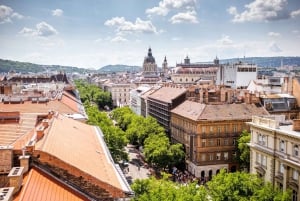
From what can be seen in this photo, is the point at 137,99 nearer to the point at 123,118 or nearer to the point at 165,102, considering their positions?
the point at 123,118

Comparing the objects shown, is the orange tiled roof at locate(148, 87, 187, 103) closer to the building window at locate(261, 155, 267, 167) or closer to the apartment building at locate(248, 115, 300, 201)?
the apartment building at locate(248, 115, 300, 201)

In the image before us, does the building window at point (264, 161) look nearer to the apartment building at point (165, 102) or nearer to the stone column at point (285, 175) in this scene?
the stone column at point (285, 175)

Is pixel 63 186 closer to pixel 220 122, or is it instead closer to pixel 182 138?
pixel 220 122

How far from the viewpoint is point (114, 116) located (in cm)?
12712

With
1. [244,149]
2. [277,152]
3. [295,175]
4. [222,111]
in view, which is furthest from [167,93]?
[295,175]

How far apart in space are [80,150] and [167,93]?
7463 centimetres

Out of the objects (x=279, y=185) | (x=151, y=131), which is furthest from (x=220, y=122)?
(x=279, y=185)

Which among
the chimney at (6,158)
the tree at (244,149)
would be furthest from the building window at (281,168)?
the chimney at (6,158)

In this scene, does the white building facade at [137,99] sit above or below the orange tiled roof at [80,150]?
below

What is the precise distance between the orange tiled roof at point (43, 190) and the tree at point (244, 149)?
49516 millimetres

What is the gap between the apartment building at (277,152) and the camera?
45.9 m

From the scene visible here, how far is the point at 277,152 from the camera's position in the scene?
49844mm

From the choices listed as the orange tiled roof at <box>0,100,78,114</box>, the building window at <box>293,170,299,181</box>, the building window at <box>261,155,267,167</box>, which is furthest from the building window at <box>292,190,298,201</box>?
the orange tiled roof at <box>0,100,78,114</box>

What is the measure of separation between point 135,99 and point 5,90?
68504mm
